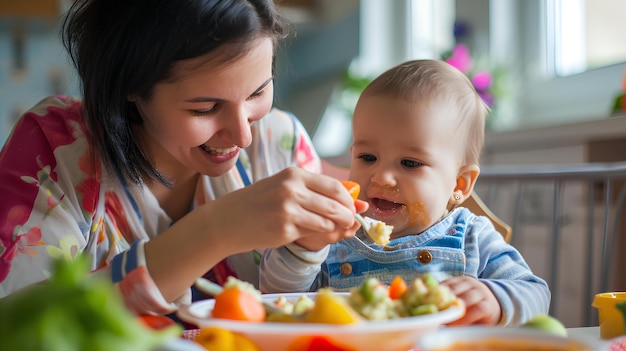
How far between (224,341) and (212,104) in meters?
0.59

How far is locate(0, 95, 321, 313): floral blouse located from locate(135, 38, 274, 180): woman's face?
6.0 inches

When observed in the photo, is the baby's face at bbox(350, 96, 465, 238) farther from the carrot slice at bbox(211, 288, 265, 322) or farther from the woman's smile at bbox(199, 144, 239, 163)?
the carrot slice at bbox(211, 288, 265, 322)

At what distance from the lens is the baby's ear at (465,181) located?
118 cm

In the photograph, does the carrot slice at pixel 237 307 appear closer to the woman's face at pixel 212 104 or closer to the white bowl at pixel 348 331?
the white bowl at pixel 348 331

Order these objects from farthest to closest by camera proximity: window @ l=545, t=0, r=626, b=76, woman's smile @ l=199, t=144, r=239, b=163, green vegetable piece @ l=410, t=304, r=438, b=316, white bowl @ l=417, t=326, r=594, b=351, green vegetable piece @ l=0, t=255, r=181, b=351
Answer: window @ l=545, t=0, r=626, b=76
woman's smile @ l=199, t=144, r=239, b=163
green vegetable piece @ l=410, t=304, r=438, b=316
white bowl @ l=417, t=326, r=594, b=351
green vegetable piece @ l=0, t=255, r=181, b=351

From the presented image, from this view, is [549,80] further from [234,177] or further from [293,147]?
[234,177]

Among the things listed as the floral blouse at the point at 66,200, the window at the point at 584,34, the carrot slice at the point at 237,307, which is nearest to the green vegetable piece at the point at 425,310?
the carrot slice at the point at 237,307

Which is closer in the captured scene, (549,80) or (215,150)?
(215,150)

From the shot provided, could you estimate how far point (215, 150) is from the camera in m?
1.19

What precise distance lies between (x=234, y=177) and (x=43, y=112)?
39 centimetres

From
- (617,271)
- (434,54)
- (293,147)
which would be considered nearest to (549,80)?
(434,54)

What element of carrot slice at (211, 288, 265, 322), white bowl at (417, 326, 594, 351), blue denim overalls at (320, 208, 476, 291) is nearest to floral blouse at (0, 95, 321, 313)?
blue denim overalls at (320, 208, 476, 291)

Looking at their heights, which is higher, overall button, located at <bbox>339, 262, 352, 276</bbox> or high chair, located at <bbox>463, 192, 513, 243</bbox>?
high chair, located at <bbox>463, 192, 513, 243</bbox>

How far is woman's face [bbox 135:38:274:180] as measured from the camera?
1.06 metres
